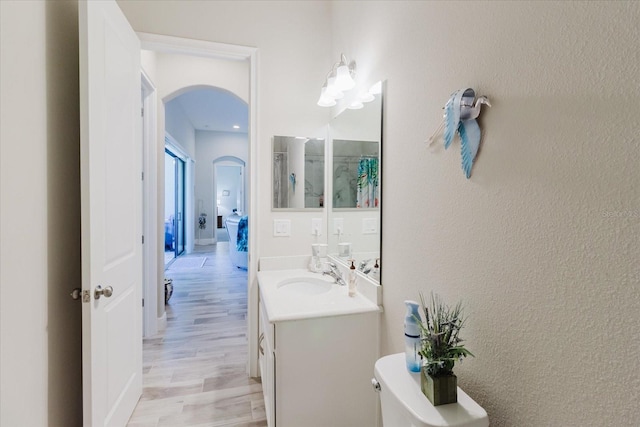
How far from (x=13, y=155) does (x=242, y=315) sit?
108 inches

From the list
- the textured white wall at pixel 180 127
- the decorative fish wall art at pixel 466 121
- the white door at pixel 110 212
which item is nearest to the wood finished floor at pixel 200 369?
the white door at pixel 110 212

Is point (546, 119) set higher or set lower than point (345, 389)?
higher

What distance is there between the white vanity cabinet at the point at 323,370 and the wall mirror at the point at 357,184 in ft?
1.09

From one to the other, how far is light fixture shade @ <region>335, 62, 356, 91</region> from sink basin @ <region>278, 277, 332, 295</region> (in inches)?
48.9

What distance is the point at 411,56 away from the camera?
1278 mm

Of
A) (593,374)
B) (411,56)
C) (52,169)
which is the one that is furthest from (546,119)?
(52,169)

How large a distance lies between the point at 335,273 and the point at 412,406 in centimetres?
122

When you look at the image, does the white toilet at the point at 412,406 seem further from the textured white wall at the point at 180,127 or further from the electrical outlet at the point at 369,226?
the textured white wall at the point at 180,127

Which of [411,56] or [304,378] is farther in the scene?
[304,378]

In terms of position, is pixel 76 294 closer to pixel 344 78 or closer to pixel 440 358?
pixel 440 358

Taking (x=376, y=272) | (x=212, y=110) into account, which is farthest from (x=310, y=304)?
(x=212, y=110)

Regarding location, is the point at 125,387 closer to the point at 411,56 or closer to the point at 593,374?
the point at 593,374

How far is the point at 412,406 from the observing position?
2.76 feet

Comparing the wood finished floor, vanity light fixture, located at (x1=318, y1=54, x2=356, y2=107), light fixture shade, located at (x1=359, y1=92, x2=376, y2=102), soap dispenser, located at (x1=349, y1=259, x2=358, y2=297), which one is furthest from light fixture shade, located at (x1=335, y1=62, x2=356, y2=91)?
the wood finished floor
